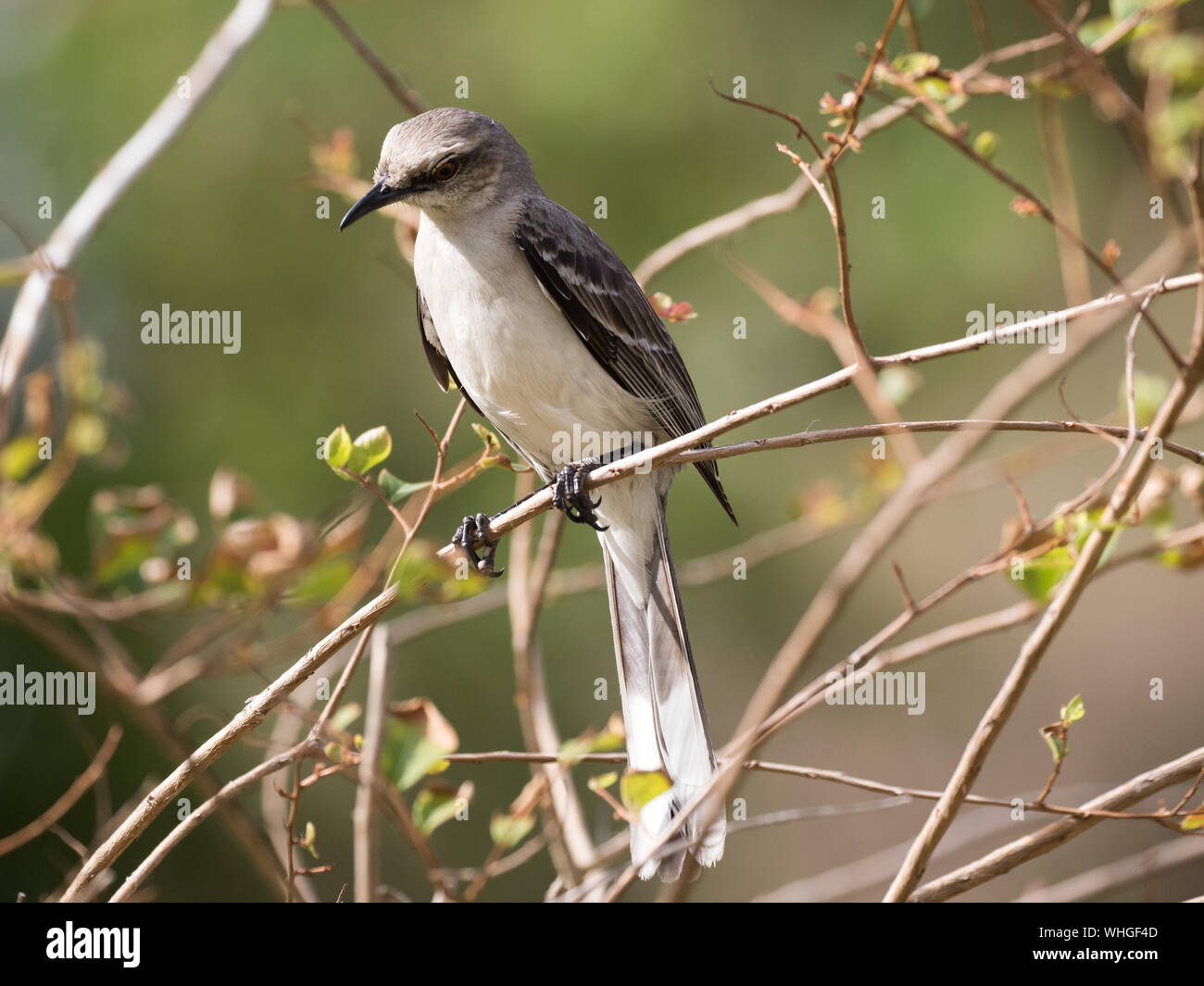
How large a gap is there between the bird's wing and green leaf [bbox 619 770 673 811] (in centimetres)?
165

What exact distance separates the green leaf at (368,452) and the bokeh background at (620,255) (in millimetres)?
4037

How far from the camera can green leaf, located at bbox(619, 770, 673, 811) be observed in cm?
204

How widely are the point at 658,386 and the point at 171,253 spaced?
4.20 metres

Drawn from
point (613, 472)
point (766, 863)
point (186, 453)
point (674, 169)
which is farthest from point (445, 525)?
point (613, 472)

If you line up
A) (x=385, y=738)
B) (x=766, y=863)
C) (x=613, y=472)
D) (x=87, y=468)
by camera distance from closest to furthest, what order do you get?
(x=385, y=738)
(x=613, y=472)
(x=87, y=468)
(x=766, y=863)

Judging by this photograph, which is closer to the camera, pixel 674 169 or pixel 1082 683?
pixel 674 169

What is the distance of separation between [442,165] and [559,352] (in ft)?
2.24

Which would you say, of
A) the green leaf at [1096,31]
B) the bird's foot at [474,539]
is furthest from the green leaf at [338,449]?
the green leaf at [1096,31]

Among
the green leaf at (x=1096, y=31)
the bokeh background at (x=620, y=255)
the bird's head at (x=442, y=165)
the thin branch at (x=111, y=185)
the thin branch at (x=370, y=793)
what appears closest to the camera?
the thin branch at (x=370, y=793)

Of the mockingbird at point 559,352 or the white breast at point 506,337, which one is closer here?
the mockingbird at point 559,352

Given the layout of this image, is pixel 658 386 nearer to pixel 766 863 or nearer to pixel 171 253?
pixel 171 253

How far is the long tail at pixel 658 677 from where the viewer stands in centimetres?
314

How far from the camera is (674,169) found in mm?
7008

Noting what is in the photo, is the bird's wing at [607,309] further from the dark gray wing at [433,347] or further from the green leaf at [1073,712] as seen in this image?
the green leaf at [1073,712]
